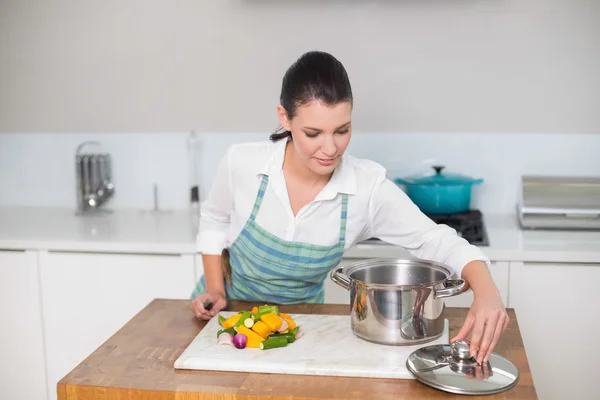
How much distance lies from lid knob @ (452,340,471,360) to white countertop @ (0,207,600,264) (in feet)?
3.76

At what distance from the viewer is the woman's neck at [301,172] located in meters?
1.87

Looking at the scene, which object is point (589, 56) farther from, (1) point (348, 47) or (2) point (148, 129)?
(2) point (148, 129)

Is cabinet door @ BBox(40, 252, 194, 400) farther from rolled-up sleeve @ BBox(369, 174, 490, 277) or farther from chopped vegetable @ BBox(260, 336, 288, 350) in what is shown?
chopped vegetable @ BBox(260, 336, 288, 350)

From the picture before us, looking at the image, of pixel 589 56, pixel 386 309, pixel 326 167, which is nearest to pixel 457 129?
pixel 589 56

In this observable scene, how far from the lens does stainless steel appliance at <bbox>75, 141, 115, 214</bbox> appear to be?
10.5ft

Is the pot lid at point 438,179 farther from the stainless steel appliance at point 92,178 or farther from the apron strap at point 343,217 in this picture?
the stainless steel appliance at point 92,178

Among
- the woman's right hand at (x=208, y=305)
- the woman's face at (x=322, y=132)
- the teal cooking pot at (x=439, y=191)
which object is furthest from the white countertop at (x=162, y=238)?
the woman's face at (x=322, y=132)

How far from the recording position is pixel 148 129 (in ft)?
10.7

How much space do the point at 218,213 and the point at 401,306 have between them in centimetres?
71

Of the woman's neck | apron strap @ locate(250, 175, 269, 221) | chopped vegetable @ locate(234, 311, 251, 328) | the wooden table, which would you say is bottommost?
the wooden table

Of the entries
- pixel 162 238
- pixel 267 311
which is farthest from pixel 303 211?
pixel 162 238

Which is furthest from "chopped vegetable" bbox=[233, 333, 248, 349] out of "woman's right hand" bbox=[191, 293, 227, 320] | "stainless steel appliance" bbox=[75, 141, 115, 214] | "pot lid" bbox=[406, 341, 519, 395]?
"stainless steel appliance" bbox=[75, 141, 115, 214]

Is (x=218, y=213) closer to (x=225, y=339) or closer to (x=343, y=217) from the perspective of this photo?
(x=343, y=217)

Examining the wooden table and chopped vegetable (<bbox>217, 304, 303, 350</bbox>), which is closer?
the wooden table
